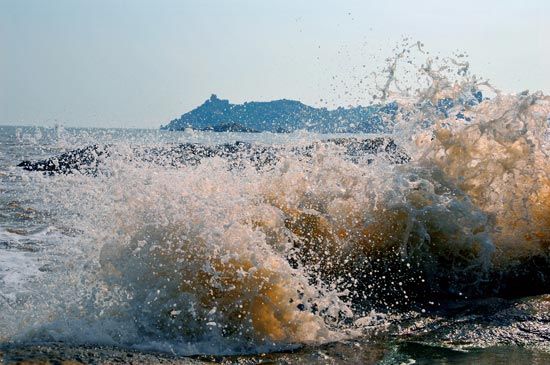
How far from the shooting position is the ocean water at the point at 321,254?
4613 millimetres

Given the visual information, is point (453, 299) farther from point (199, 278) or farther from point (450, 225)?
point (199, 278)

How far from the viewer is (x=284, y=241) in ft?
20.4

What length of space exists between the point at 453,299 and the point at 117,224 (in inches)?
126

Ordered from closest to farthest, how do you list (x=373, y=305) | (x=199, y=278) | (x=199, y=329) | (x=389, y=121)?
1. (x=199, y=329)
2. (x=199, y=278)
3. (x=373, y=305)
4. (x=389, y=121)

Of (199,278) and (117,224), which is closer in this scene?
(199,278)

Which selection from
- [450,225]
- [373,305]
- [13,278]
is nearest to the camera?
[373,305]

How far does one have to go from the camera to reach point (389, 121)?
9508 millimetres

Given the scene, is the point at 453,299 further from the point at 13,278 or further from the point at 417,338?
the point at 13,278

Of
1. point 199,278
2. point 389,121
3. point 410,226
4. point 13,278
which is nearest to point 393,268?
point 410,226

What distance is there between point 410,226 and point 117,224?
310 centimetres

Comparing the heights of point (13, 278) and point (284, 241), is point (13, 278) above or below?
below

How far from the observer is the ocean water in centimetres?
461

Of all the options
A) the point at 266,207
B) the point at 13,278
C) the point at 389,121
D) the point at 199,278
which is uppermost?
the point at 389,121

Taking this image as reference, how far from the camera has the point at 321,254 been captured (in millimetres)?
6703
